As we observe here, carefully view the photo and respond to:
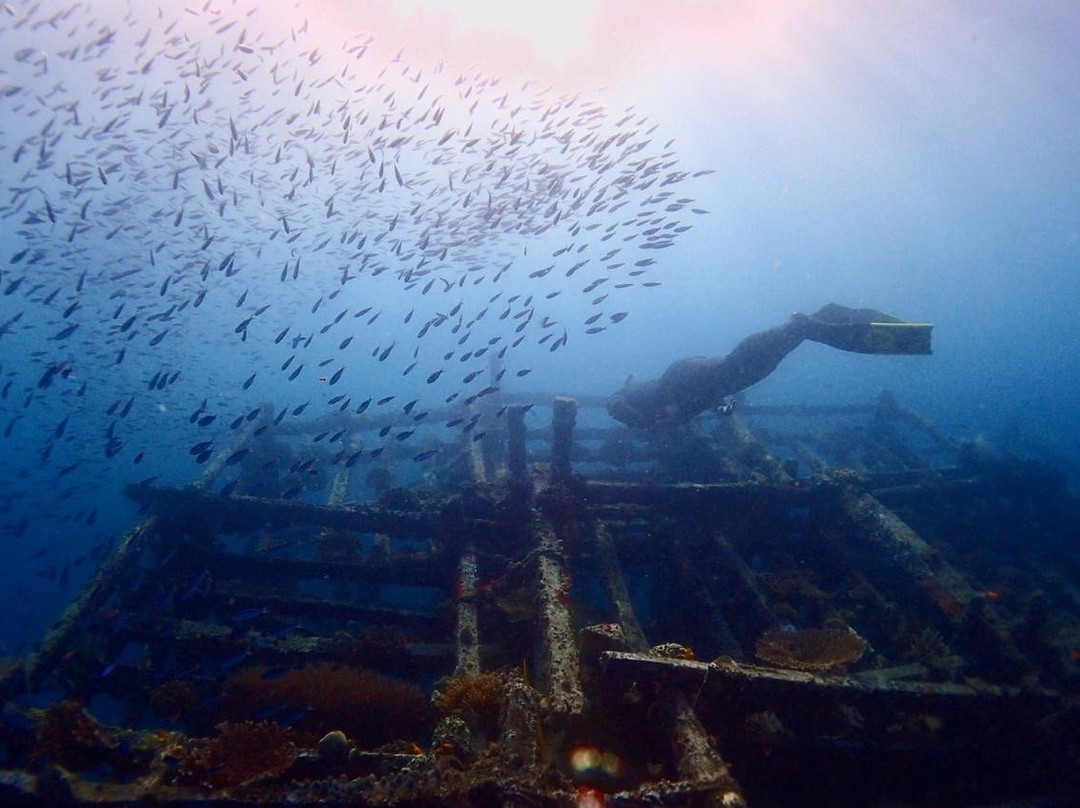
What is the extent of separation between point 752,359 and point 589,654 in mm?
6946

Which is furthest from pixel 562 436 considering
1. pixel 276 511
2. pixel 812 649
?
pixel 276 511

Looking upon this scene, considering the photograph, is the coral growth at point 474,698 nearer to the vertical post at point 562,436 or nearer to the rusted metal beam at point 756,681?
the rusted metal beam at point 756,681

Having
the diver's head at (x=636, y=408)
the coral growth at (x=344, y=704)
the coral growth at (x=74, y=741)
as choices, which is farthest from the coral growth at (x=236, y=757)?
the diver's head at (x=636, y=408)

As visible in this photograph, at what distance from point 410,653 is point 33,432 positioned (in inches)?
3302

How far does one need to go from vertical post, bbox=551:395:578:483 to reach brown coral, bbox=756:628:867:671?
144 inches

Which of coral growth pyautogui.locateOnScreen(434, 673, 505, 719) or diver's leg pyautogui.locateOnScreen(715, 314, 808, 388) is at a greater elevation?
diver's leg pyautogui.locateOnScreen(715, 314, 808, 388)

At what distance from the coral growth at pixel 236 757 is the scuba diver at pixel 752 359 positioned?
8758mm

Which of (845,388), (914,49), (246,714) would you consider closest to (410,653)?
(246,714)

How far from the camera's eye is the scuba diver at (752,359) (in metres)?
8.39

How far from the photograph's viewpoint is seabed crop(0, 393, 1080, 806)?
3523mm

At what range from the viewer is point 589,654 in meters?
4.18

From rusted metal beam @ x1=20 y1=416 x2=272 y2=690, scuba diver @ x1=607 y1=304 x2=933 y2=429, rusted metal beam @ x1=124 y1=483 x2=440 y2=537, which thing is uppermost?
scuba diver @ x1=607 y1=304 x2=933 y2=429

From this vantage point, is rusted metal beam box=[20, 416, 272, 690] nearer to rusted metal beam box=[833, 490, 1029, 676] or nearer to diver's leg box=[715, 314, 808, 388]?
diver's leg box=[715, 314, 808, 388]

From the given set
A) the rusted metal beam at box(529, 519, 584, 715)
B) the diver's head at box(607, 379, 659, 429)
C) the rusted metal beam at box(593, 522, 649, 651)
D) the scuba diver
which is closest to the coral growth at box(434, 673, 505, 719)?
the rusted metal beam at box(529, 519, 584, 715)
